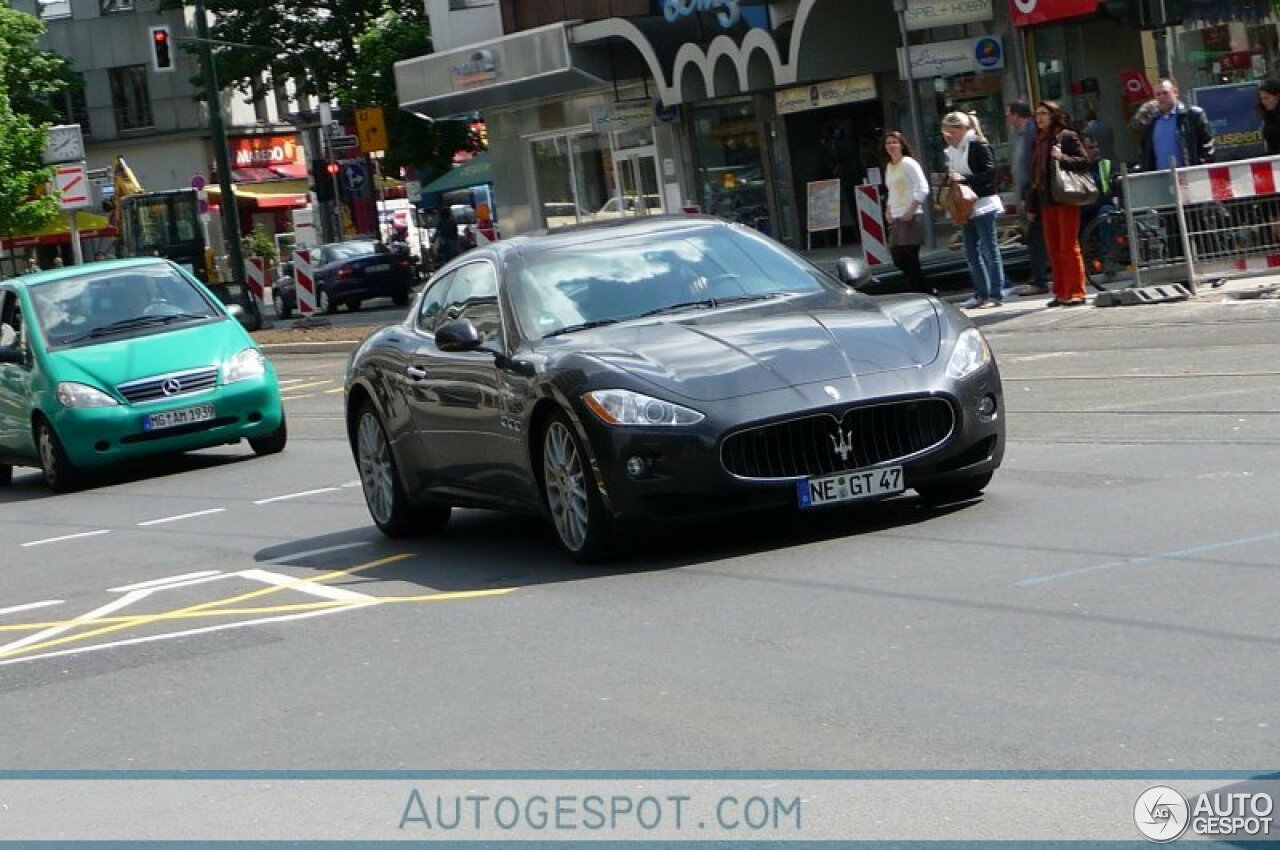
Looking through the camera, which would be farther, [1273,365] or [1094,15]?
[1094,15]

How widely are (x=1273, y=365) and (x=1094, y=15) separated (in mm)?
17777

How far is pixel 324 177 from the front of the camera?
57.2 m

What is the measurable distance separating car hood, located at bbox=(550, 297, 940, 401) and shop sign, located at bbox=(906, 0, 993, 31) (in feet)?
76.3

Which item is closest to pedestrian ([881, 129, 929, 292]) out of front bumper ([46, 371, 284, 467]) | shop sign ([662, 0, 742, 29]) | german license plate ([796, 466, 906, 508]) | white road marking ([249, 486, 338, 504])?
front bumper ([46, 371, 284, 467])

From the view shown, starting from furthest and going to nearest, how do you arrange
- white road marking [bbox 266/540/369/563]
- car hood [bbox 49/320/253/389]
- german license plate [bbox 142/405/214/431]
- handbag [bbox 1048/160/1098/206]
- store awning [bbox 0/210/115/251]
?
1. store awning [bbox 0/210/115/251]
2. handbag [bbox 1048/160/1098/206]
3. car hood [bbox 49/320/253/389]
4. german license plate [bbox 142/405/214/431]
5. white road marking [bbox 266/540/369/563]

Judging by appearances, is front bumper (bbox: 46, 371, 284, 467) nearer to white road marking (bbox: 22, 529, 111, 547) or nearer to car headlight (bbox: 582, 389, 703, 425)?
white road marking (bbox: 22, 529, 111, 547)

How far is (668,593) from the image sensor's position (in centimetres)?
933

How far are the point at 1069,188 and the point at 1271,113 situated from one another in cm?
266

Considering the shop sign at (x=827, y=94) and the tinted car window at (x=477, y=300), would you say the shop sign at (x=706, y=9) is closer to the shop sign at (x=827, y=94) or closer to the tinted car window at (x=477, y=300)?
the shop sign at (x=827, y=94)

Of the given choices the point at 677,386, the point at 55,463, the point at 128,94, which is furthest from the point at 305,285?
the point at 128,94

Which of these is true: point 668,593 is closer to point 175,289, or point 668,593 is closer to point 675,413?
point 675,413

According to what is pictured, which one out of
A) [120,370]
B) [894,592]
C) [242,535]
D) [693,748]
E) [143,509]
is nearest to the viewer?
[693,748]

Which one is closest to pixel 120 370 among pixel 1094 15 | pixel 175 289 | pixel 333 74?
pixel 175 289

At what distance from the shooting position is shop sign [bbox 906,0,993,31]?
3322cm
